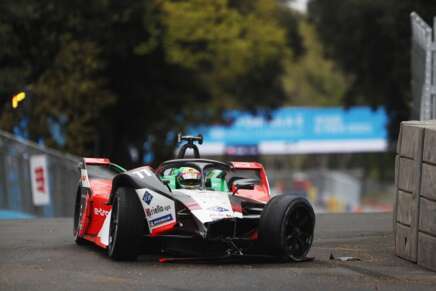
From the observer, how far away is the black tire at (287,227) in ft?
36.6

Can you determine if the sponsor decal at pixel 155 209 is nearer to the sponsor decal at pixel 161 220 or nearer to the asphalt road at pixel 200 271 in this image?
the sponsor decal at pixel 161 220

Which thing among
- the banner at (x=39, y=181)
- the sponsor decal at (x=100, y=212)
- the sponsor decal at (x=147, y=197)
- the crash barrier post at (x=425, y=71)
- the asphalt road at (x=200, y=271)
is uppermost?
the crash barrier post at (x=425, y=71)

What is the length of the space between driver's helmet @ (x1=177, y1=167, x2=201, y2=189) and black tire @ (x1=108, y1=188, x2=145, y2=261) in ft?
2.34

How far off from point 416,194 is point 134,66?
32288 millimetres

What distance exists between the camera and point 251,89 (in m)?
50.5

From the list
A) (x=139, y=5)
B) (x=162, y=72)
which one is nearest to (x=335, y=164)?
(x=162, y=72)

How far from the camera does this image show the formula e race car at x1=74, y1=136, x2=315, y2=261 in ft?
36.6

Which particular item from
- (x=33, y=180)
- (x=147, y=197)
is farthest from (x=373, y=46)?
(x=147, y=197)

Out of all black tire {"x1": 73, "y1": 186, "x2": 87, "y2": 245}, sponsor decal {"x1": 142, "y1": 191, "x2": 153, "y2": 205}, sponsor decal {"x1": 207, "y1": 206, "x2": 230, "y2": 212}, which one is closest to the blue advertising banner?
black tire {"x1": 73, "y1": 186, "x2": 87, "y2": 245}

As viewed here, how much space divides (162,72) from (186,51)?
65.1 inches

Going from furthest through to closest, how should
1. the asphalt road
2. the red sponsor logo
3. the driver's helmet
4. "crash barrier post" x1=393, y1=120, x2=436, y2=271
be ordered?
the red sponsor logo → the driver's helmet → "crash barrier post" x1=393, y1=120, x2=436, y2=271 → the asphalt road

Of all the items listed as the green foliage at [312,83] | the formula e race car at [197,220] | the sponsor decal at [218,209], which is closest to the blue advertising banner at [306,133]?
the green foliage at [312,83]

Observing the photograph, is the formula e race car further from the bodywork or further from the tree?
the tree

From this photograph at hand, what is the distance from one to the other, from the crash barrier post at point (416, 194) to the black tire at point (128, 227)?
2.68 m
